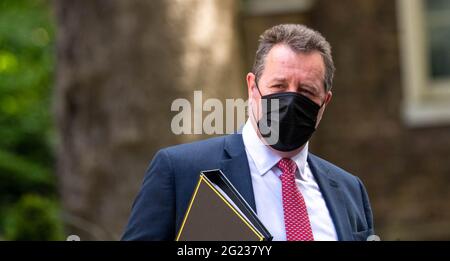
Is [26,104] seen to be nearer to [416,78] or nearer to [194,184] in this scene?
[416,78]

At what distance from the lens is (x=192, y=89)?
667 centimetres

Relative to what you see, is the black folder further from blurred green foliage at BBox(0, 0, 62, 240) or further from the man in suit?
blurred green foliage at BBox(0, 0, 62, 240)

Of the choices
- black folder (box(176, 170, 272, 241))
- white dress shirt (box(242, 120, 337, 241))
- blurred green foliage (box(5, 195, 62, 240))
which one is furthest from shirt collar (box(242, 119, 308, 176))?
blurred green foliage (box(5, 195, 62, 240))

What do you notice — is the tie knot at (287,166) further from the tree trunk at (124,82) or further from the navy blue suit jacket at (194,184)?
the tree trunk at (124,82)

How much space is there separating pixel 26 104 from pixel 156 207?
10.4 m

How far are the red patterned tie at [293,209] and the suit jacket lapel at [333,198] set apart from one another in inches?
2.8

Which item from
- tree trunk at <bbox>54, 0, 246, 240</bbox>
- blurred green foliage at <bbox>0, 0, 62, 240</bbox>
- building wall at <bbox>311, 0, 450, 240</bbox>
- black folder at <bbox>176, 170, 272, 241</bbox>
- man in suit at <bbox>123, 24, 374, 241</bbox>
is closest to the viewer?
black folder at <bbox>176, 170, 272, 241</bbox>

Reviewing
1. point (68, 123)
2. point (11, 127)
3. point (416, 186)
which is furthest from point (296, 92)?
point (11, 127)

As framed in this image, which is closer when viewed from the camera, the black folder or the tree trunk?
the black folder

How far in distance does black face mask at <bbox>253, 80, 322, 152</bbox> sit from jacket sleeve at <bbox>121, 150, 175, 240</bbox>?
9.5 inches

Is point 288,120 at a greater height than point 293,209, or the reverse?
point 288,120

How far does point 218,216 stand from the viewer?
2.10 meters

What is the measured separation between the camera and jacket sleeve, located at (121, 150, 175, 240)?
2.28 metres

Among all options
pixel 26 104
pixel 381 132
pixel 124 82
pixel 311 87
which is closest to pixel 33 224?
pixel 124 82
